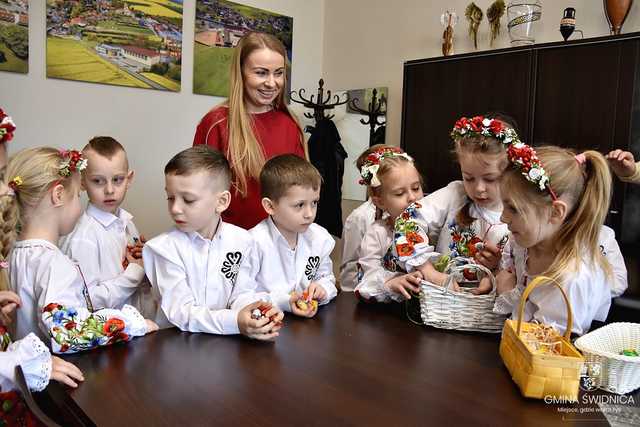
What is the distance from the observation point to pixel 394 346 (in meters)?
1.37

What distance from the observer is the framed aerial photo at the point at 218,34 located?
13.7 ft

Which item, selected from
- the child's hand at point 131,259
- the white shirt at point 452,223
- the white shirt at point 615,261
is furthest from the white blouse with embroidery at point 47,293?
the white shirt at point 615,261

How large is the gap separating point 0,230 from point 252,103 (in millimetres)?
1276

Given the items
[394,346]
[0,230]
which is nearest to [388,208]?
[394,346]

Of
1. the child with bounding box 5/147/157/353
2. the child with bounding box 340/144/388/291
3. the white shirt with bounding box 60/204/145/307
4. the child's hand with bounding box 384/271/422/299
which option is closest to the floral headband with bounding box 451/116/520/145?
the child's hand with bounding box 384/271/422/299

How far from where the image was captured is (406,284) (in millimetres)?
1665

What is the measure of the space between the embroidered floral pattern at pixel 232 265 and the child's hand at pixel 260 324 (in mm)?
266

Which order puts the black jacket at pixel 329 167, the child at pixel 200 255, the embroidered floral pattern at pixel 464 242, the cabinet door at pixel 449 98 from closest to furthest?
the child at pixel 200 255, the embroidered floral pattern at pixel 464 242, the cabinet door at pixel 449 98, the black jacket at pixel 329 167

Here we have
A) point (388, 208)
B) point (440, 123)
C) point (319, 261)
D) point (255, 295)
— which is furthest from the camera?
point (440, 123)

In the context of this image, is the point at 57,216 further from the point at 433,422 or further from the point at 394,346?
the point at 433,422

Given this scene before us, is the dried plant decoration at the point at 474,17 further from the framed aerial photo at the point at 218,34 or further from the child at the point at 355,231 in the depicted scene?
the framed aerial photo at the point at 218,34

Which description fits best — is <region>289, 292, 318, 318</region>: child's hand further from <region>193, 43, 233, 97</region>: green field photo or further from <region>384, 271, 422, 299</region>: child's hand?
<region>193, 43, 233, 97</region>: green field photo

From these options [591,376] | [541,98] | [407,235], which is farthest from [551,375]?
[541,98]

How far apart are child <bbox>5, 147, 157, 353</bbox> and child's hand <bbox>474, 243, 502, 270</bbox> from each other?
3.56ft
